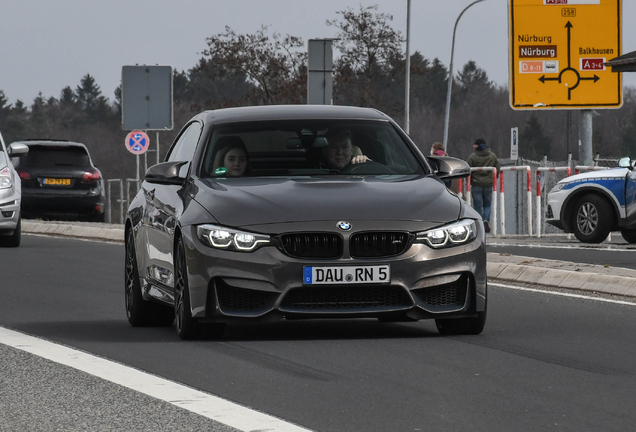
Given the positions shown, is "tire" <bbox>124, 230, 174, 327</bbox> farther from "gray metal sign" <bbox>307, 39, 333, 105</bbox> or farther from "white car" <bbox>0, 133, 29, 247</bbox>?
"gray metal sign" <bbox>307, 39, 333, 105</bbox>

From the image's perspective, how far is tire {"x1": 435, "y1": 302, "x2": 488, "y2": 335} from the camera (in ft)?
29.1

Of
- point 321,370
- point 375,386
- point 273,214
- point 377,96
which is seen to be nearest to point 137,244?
point 273,214

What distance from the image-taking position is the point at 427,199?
863cm

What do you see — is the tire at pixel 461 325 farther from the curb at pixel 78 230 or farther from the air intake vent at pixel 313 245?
the curb at pixel 78 230

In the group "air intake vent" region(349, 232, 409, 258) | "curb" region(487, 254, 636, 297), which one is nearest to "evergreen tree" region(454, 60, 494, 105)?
"curb" region(487, 254, 636, 297)

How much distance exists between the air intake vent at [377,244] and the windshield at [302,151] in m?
1.09

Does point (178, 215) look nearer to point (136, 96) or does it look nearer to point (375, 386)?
point (375, 386)

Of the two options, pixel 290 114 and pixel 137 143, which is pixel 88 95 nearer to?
pixel 137 143

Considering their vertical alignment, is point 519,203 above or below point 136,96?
below

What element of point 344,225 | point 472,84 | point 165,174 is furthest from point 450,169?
point 472,84

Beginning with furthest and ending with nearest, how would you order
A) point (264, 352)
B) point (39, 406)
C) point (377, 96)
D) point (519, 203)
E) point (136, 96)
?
point (377, 96), point (136, 96), point (519, 203), point (264, 352), point (39, 406)

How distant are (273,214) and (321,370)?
1.23 metres

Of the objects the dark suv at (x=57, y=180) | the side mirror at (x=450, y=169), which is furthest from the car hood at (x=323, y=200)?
the dark suv at (x=57, y=180)

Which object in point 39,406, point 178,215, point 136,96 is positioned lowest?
point 39,406
